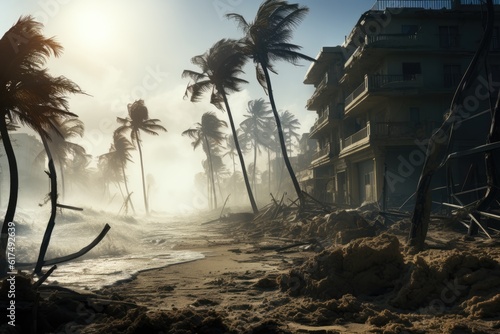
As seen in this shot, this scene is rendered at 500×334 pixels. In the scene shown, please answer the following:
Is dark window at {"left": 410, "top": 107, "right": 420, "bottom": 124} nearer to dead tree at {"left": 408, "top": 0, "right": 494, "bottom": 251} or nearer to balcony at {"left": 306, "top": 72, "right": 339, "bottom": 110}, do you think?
balcony at {"left": 306, "top": 72, "right": 339, "bottom": 110}

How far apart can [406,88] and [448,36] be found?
545 centimetres

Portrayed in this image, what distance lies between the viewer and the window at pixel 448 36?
25.3 m

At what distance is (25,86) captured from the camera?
9.16m

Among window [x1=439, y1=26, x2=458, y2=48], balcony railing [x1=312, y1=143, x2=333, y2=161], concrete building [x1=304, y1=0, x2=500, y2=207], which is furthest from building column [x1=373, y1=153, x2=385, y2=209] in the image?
balcony railing [x1=312, y1=143, x2=333, y2=161]

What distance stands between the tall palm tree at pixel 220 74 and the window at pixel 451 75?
41.7ft

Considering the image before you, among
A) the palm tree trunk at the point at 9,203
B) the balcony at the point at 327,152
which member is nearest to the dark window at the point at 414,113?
the balcony at the point at 327,152

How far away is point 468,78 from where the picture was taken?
10.6m

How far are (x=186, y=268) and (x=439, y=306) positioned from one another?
6.68m

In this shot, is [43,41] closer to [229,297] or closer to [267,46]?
[229,297]

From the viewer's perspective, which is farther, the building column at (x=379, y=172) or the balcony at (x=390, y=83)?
the balcony at (x=390, y=83)

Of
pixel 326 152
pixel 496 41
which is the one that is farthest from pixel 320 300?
pixel 326 152

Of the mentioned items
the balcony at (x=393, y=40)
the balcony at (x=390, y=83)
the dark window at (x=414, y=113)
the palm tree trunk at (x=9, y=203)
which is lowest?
the palm tree trunk at (x=9, y=203)

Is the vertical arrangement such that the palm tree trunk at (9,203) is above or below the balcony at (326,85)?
below

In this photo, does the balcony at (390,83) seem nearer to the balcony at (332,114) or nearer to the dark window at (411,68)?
the dark window at (411,68)
